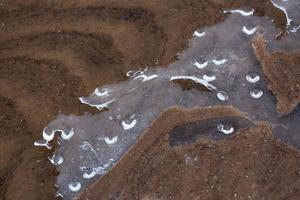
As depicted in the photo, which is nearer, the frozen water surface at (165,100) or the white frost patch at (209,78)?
the frozen water surface at (165,100)

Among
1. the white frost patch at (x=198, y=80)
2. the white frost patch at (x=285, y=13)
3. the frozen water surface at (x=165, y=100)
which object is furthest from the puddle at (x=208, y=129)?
the white frost patch at (x=285, y=13)

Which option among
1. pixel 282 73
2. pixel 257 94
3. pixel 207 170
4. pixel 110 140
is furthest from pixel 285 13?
pixel 110 140

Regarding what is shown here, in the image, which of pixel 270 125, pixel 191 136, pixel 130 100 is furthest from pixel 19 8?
pixel 270 125

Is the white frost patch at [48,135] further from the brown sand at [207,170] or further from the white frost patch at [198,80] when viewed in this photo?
the white frost patch at [198,80]

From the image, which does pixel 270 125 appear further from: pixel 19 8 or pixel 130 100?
pixel 19 8

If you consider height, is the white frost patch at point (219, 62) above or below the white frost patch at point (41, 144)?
above

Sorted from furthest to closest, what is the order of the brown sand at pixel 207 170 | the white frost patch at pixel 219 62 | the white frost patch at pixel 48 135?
the white frost patch at pixel 219 62, the white frost patch at pixel 48 135, the brown sand at pixel 207 170
